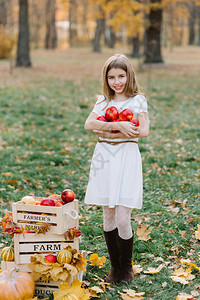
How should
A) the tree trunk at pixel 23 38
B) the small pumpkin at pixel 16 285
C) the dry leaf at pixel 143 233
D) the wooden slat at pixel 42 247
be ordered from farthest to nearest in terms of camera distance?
the tree trunk at pixel 23 38
the dry leaf at pixel 143 233
the wooden slat at pixel 42 247
the small pumpkin at pixel 16 285

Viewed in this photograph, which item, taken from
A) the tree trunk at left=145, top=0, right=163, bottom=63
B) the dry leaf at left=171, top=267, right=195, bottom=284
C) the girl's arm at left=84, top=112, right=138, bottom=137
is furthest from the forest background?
the tree trunk at left=145, top=0, right=163, bottom=63

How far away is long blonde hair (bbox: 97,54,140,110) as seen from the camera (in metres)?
3.00

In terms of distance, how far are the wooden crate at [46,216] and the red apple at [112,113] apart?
744 millimetres

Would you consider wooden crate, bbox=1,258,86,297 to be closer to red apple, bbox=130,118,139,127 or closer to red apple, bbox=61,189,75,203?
red apple, bbox=61,189,75,203

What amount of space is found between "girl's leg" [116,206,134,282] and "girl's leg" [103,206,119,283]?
0.21ft

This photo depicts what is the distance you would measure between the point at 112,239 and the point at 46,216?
0.68 metres

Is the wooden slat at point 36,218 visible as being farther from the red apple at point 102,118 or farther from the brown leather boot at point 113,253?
the red apple at point 102,118

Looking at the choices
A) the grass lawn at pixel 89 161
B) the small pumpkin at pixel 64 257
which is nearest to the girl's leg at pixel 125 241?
the grass lawn at pixel 89 161

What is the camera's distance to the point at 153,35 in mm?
19094

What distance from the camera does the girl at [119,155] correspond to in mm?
2924

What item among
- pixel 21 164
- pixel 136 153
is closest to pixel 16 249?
pixel 136 153

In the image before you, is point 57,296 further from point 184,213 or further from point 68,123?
point 68,123

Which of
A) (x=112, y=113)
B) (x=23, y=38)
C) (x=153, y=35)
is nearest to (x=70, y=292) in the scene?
(x=112, y=113)

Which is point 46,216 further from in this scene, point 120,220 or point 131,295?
point 131,295
